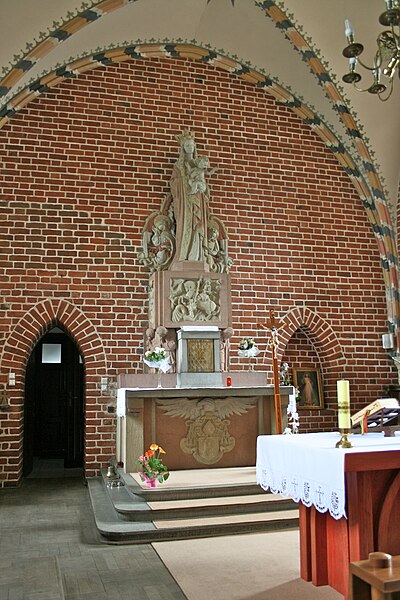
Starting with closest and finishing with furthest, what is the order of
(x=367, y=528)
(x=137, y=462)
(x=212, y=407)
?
(x=367, y=528), (x=137, y=462), (x=212, y=407)

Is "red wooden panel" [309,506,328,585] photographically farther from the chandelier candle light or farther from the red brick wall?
the red brick wall

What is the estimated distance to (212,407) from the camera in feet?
25.2

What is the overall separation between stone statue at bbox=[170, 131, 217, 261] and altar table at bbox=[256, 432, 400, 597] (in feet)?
16.0

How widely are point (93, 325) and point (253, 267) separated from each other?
279 centimetres

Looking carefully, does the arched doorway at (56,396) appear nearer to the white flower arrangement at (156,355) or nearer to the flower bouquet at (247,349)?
the white flower arrangement at (156,355)

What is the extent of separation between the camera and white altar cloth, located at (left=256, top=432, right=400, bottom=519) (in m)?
3.64

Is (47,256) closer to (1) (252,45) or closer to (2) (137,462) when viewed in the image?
(2) (137,462)

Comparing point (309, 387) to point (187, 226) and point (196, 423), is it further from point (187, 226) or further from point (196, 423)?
point (187, 226)

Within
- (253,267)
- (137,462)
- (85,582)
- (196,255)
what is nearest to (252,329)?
(253,267)

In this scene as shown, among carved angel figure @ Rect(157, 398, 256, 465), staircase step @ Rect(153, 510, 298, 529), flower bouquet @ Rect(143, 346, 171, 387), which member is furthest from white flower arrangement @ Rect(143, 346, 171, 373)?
staircase step @ Rect(153, 510, 298, 529)

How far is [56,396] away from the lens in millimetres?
12641

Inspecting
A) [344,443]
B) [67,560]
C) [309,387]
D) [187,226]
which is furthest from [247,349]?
[344,443]

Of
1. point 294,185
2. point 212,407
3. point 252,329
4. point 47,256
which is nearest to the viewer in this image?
point 212,407

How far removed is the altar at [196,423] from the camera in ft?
24.3
